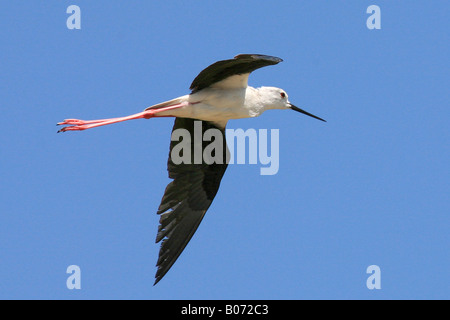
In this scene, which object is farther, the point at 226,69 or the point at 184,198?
the point at 184,198

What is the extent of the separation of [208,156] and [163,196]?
2.70 ft

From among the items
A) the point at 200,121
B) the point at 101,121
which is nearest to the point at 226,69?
the point at 200,121

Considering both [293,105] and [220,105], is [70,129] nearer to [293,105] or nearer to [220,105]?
[220,105]

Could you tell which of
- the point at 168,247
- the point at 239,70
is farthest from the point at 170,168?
the point at 239,70

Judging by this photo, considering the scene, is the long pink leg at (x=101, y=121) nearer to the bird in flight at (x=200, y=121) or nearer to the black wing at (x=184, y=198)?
the bird in flight at (x=200, y=121)

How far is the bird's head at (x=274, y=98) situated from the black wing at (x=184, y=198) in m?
0.72

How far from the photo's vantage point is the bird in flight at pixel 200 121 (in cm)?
991

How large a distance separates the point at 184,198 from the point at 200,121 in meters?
1.05

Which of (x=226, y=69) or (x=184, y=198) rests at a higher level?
(x=226, y=69)

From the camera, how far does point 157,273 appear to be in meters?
10.2

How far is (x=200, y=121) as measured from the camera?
1061 centimetres

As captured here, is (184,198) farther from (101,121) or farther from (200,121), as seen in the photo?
(101,121)

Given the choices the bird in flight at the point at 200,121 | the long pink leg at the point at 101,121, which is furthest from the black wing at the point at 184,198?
the long pink leg at the point at 101,121

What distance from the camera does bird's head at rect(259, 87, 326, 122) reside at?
34.5 ft
